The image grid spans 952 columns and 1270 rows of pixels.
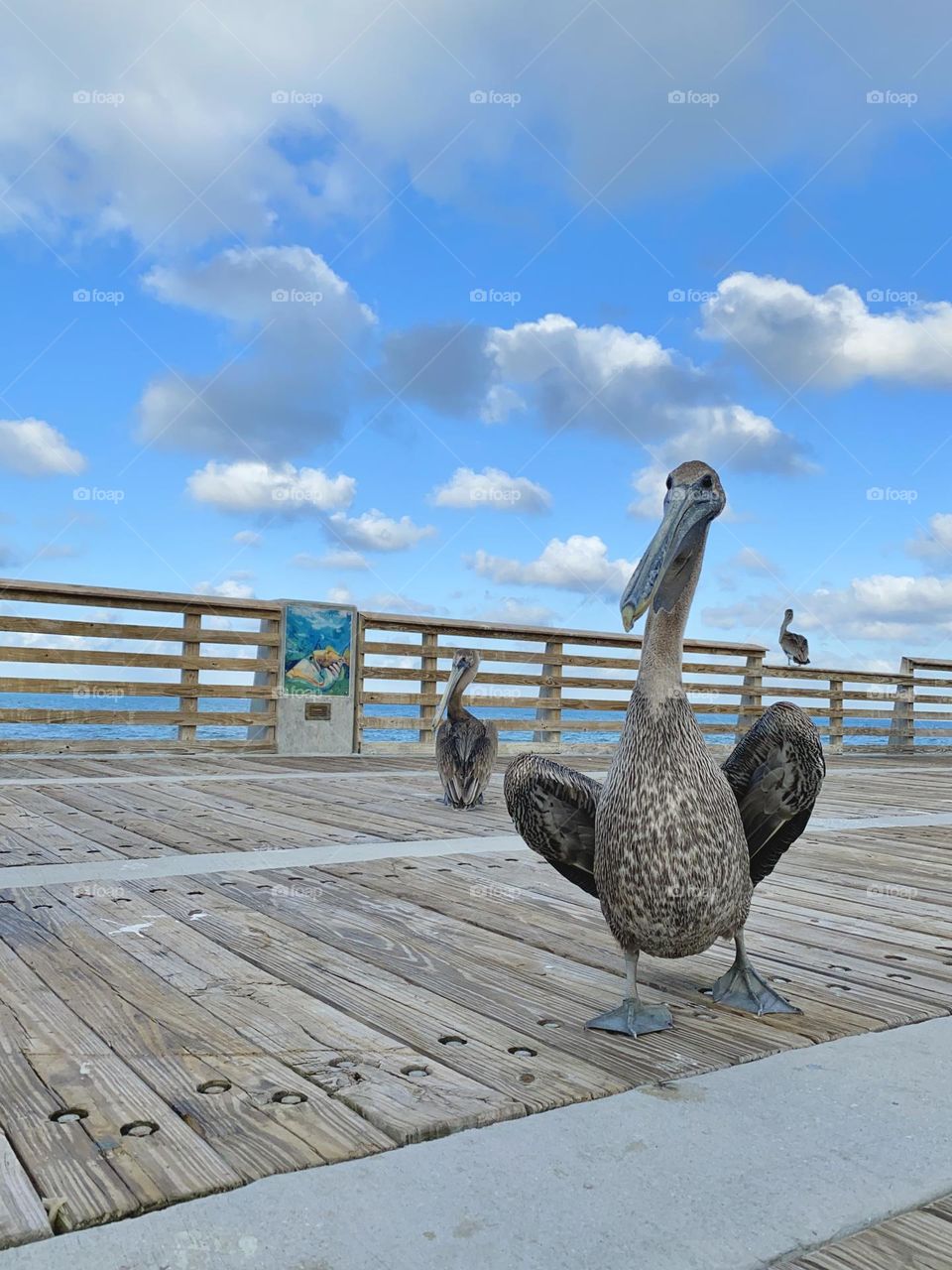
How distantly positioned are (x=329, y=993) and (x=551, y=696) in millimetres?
10447

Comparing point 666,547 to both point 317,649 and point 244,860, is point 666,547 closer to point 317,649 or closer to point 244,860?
point 244,860

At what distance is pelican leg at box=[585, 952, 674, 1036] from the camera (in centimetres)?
270

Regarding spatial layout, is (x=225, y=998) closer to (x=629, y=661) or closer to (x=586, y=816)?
(x=586, y=816)

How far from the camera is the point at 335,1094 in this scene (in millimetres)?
2232

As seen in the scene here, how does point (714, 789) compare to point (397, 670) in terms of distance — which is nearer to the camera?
point (714, 789)

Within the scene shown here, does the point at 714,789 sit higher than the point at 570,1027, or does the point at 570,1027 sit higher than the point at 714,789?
the point at 714,789

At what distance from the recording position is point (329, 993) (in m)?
2.97

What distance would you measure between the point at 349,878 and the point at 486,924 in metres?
1.04

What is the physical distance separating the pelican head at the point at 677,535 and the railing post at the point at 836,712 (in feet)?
50.5

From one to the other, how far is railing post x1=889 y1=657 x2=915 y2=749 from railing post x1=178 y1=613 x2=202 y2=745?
40.7ft

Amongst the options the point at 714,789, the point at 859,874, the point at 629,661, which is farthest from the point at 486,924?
the point at 629,661

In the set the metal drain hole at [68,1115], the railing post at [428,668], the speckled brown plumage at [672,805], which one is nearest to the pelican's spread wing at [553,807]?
the speckled brown plumage at [672,805]

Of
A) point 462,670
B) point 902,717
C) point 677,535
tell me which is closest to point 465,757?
point 462,670

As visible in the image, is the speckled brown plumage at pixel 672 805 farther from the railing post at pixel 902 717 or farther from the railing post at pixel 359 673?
the railing post at pixel 902 717
